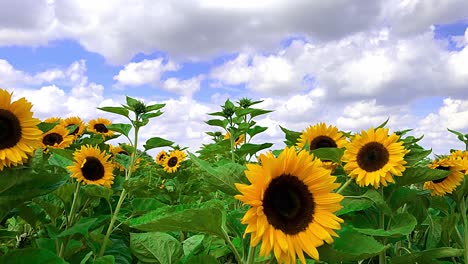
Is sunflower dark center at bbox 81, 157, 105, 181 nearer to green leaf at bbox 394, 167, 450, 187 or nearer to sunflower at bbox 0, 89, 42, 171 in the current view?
sunflower at bbox 0, 89, 42, 171

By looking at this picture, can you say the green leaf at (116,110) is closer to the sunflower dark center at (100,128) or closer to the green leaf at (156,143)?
the green leaf at (156,143)

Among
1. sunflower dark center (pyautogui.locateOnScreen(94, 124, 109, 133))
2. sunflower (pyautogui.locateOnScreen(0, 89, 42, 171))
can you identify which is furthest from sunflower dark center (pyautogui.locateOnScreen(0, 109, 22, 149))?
A: sunflower dark center (pyautogui.locateOnScreen(94, 124, 109, 133))

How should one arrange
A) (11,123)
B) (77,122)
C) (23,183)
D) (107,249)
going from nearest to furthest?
(23,183)
(11,123)
(107,249)
(77,122)

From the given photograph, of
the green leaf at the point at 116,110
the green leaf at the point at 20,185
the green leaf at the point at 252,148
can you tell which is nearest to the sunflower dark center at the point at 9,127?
the green leaf at the point at 20,185

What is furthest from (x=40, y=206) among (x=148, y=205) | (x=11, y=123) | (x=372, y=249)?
A: (x=372, y=249)

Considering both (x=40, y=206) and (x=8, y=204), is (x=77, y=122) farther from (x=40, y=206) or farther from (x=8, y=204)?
(x=8, y=204)

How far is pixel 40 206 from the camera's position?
9.54ft

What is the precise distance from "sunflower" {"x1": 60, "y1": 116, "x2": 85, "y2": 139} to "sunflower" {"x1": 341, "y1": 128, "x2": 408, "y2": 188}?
10.5 feet

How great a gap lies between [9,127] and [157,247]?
86 cm

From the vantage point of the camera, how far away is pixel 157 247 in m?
2.16

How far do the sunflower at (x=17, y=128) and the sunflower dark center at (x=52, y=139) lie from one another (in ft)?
7.26

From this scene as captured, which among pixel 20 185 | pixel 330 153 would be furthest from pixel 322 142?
pixel 20 185

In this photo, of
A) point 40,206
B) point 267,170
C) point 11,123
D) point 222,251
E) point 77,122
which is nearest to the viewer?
point 267,170

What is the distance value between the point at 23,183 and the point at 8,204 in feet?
0.35
